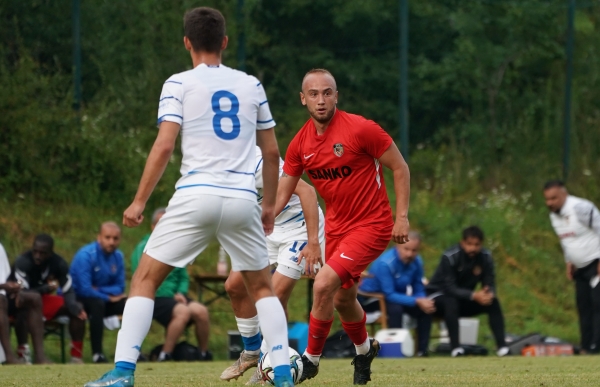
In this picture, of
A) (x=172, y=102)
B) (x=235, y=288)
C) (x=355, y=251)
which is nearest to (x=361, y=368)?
(x=355, y=251)

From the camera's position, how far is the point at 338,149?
7.22m

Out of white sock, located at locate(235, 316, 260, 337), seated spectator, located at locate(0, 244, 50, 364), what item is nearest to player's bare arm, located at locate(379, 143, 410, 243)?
white sock, located at locate(235, 316, 260, 337)

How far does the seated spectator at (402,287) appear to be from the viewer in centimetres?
1328

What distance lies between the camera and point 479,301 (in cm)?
1326

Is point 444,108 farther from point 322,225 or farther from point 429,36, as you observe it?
point 322,225

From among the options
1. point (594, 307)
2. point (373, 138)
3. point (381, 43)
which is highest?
point (381, 43)

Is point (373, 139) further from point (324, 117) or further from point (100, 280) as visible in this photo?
point (100, 280)

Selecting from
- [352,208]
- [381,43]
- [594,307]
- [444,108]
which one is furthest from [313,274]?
[444,108]

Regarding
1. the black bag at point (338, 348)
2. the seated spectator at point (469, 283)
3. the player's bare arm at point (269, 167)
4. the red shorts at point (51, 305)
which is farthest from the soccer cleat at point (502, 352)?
the player's bare arm at point (269, 167)

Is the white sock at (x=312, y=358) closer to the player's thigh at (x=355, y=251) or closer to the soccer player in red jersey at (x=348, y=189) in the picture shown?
the soccer player in red jersey at (x=348, y=189)

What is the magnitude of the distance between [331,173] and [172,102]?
2.04 meters

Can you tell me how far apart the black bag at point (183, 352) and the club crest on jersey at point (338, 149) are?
5.66 meters

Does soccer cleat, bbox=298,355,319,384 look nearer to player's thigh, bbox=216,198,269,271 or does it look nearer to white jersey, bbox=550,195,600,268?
player's thigh, bbox=216,198,269,271

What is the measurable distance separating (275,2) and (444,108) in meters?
3.69
